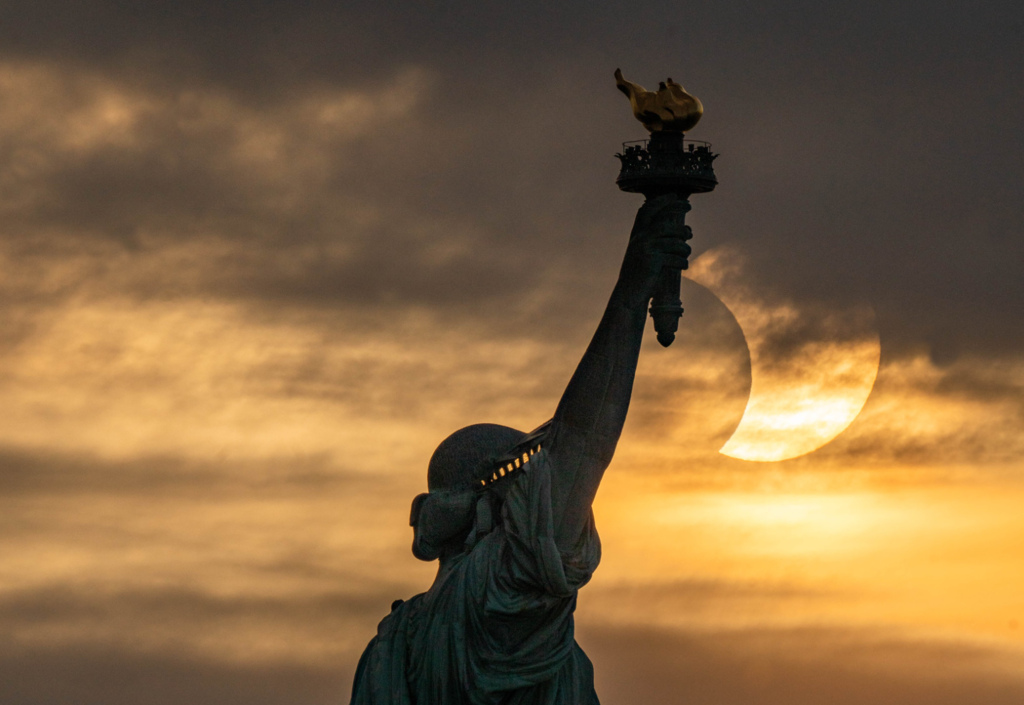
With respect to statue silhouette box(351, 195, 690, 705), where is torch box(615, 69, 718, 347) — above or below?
above

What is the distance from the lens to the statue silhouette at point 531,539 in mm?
22125

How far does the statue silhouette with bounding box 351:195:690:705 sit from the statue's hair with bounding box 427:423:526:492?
0.05ft

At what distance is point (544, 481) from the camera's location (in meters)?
22.2

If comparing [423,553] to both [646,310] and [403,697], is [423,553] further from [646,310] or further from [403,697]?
[646,310]

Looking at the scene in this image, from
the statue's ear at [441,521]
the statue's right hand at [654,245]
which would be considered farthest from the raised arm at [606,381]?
the statue's ear at [441,521]

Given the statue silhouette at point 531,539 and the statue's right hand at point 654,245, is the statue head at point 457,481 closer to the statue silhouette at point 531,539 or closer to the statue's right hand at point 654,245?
the statue silhouette at point 531,539

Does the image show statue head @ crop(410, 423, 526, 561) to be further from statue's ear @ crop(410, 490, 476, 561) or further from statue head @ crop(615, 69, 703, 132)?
statue head @ crop(615, 69, 703, 132)

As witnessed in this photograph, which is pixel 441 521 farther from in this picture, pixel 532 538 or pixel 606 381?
pixel 606 381

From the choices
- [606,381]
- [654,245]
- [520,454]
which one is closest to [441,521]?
[520,454]

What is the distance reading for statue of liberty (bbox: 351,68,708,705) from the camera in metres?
22.1

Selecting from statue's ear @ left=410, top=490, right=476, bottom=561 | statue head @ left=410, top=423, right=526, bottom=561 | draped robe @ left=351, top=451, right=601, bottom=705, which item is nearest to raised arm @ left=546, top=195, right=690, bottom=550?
draped robe @ left=351, top=451, right=601, bottom=705

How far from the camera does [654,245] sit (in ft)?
72.5

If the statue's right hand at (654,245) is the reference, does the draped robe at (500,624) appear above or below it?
below

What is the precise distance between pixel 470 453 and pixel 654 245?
2753 millimetres
